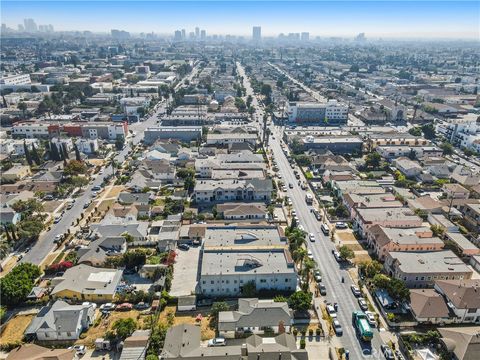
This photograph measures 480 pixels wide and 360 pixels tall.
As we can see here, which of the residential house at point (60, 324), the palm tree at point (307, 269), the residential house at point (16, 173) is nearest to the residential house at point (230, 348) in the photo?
the residential house at point (60, 324)

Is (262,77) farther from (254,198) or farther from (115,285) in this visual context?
(115,285)

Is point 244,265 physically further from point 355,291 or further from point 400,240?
point 400,240

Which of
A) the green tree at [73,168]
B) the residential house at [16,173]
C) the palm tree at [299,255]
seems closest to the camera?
the palm tree at [299,255]

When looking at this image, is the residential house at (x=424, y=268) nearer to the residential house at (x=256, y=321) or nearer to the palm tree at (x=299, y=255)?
the palm tree at (x=299, y=255)

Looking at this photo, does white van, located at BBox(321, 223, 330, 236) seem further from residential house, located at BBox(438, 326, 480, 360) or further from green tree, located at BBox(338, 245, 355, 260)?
residential house, located at BBox(438, 326, 480, 360)

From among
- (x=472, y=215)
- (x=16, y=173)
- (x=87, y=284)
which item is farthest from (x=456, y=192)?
(x=16, y=173)

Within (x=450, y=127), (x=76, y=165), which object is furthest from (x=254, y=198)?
(x=450, y=127)

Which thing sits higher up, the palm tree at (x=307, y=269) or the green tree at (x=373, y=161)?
the green tree at (x=373, y=161)

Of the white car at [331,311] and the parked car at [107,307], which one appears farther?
the parked car at [107,307]
